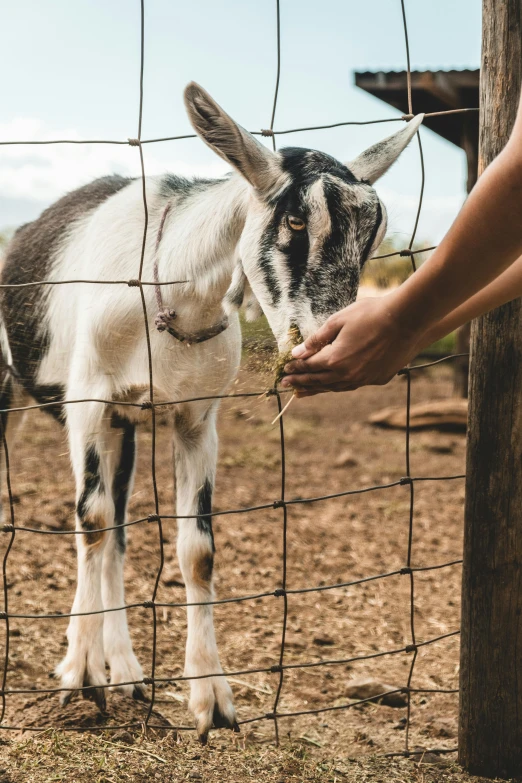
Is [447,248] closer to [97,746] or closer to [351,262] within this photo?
[351,262]

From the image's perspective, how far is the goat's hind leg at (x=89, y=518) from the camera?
303 centimetres

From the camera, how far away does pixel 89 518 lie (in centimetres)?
312

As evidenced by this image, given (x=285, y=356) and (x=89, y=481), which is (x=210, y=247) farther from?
(x=89, y=481)

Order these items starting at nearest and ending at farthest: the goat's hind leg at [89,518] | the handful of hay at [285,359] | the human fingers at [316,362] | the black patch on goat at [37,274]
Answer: the human fingers at [316,362], the handful of hay at [285,359], the goat's hind leg at [89,518], the black patch on goat at [37,274]

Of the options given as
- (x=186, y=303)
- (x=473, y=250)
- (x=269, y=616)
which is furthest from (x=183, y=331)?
(x=269, y=616)

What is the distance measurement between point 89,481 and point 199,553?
0.50 m

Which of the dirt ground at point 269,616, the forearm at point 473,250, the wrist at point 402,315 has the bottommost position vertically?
the dirt ground at point 269,616

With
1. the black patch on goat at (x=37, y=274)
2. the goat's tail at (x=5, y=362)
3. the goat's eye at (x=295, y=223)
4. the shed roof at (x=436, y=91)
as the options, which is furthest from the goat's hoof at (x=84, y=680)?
the shed roof at (x=436, y=91)

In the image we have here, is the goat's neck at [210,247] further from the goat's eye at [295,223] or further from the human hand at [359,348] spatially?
the human hand at [359,348]

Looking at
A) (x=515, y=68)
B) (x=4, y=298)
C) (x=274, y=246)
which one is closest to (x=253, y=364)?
(x=274, y=246)

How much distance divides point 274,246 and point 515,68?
864 mm

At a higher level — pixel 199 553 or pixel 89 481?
pixel 89 481

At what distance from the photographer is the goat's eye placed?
262 centimetres

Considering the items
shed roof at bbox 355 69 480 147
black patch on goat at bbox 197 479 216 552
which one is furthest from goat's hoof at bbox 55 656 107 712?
shed roof at bbox 355 69 480 147
